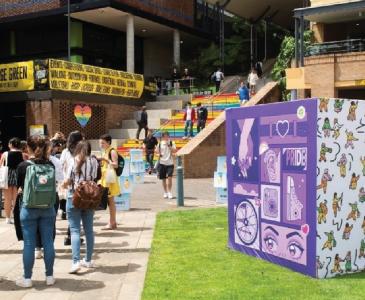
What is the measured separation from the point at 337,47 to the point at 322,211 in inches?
710

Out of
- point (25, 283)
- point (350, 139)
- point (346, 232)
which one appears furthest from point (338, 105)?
point (25, 283)

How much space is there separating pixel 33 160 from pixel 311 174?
3.19 m

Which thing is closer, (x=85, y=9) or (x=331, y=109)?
(x=331, y=109)

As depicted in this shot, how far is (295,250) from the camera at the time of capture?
6.88 metres

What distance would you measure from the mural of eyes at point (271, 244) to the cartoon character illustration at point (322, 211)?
0.92 m

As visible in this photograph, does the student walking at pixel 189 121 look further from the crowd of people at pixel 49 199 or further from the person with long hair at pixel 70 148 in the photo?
the crowd of people at pixel 49 199

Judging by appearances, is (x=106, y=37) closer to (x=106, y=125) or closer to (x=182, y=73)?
(x=182, y=73)

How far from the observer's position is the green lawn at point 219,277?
6.02m

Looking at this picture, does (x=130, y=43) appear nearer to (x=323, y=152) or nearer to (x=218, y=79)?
(x=218, y=79)

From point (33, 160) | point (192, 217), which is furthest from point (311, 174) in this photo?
point (192, 217)

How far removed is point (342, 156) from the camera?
6688 mm

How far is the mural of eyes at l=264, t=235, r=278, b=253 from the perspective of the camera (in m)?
7.29

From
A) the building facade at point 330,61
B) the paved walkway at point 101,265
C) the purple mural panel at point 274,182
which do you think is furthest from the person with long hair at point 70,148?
the building facade at point 330,61

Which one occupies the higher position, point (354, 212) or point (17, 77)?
point (17, 77)
